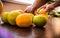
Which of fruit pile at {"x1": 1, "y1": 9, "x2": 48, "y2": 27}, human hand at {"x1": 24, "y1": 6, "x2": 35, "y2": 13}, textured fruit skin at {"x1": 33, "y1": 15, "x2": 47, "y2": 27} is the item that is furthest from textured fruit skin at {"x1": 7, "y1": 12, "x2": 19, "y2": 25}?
human hand at {"x1": 24, "y1": 6, "x2": 35, "y2": 13}

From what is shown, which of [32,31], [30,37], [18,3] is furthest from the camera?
[18,3]

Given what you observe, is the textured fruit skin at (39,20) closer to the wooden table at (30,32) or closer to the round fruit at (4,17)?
the wooden table at (30,32)

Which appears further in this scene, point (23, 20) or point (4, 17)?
point (4, 17)

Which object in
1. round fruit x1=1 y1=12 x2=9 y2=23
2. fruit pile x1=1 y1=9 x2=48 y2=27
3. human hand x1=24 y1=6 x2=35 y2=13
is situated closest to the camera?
fruit pile x1=1 y1=9 x2=48 y2=27

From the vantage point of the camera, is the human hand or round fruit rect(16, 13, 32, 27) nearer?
round fruit rect(16, 13, 32, 27)

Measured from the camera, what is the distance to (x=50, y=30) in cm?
86

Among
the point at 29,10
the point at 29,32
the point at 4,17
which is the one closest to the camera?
the point at 29,32

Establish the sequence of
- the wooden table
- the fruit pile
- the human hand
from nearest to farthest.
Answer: the wooden table < the fruit pile < the human hand

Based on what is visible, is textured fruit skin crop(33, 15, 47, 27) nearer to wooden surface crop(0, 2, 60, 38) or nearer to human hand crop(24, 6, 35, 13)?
wooden surface crop(0, 2, 60, 38)

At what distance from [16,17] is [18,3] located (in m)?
2.12

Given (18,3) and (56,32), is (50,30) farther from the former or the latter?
(18,3)

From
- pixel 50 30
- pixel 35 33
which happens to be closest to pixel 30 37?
pixel 35 33

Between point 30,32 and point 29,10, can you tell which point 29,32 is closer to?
point 30,32

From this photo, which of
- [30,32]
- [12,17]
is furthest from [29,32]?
[12,17]
